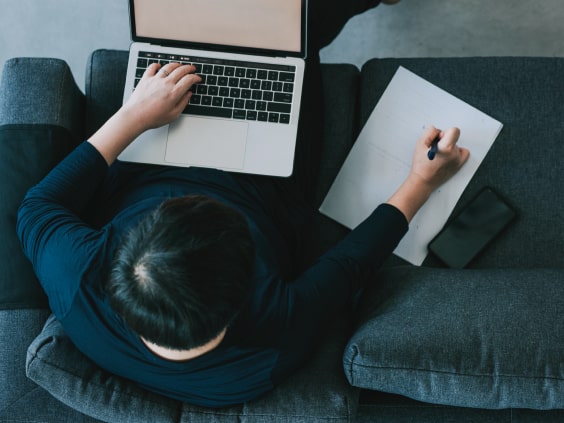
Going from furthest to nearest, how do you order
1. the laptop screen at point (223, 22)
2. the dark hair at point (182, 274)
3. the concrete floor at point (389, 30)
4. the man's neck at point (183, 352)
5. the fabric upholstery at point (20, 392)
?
the concrete floor at point (389, 30) < the laptop screen at point (223, 22) < the fabric upholstery at point (20, 392) < the man's neck at point (183, 352) < the dark hair at point (182, 274)

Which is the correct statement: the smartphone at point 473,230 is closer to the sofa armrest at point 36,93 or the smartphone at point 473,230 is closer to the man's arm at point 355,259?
the man's arm at point 355,259

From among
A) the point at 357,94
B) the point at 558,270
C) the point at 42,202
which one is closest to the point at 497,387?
the point at 558,270

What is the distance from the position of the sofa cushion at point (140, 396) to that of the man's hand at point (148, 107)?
14.5 inches

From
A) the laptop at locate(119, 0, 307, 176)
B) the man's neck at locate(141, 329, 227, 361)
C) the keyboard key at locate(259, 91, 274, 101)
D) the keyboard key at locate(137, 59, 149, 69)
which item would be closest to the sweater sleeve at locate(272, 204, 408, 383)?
the man's neck at locate(141, 329, 227, 361)

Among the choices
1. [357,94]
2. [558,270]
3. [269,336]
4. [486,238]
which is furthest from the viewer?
[357,94]

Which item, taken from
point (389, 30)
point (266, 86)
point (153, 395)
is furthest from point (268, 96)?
point (389, 30)

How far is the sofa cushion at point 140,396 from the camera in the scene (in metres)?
1.00

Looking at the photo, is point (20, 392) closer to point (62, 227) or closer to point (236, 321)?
point (62, 227)

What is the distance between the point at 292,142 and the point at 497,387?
23.4 inches

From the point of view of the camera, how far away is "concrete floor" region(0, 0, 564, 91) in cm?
172

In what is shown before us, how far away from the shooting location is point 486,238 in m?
1.21

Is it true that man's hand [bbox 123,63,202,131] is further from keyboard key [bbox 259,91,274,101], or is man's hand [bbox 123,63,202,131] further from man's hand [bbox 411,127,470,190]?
man's hand [bbox 411,127,470,190]

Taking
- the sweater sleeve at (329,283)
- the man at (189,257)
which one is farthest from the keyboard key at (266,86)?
the sweater sleeve at (329,283)

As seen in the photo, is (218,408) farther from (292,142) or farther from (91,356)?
(292,142)
